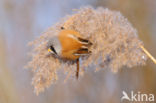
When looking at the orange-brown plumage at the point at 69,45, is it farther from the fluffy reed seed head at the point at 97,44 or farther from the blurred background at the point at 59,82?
the blurred background at the point at 59,82

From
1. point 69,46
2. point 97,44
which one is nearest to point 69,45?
point 69,46

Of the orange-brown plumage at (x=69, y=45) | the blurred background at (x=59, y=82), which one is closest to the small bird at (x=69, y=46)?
the orange-brown plumage at (x=69, y=45)

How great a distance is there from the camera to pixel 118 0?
1.71 m

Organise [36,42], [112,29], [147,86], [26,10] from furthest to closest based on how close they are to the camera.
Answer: [26,10], [147,86], [36,42], [112,29]

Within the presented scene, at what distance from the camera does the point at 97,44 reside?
76cm

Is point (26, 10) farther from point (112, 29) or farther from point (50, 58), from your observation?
point (112, 29)

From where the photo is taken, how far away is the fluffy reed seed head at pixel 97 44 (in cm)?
74

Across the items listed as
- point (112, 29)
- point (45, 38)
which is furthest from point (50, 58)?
point (112, 29)

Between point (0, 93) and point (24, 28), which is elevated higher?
point (24, 28)

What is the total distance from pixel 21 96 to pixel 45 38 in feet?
3.49

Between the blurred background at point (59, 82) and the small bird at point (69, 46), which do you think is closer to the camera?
the small bird at point (69, 46)

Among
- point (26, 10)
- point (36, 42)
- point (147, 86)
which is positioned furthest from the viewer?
point (26, 10)

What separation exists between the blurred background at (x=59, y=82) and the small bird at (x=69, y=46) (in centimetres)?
87

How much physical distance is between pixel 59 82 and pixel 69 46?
3.06 feet
